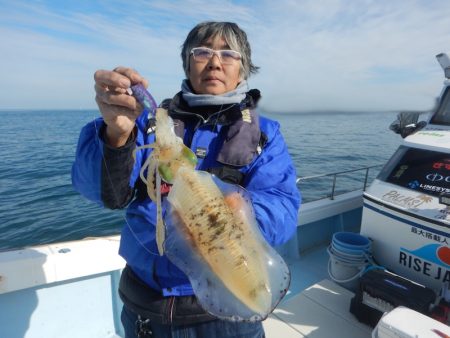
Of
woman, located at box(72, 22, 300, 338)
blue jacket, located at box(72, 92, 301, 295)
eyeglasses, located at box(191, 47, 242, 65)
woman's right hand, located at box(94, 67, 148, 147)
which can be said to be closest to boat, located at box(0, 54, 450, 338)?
woman, located at box(72, 22, 300, 338)

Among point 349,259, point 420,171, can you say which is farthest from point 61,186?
point 420,171

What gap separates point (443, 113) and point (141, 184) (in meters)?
6.46

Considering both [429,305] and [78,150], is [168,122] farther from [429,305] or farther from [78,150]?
[429,305]

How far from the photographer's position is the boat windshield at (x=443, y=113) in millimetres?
6112

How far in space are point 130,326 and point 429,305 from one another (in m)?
3.33

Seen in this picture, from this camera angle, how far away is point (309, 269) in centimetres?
597

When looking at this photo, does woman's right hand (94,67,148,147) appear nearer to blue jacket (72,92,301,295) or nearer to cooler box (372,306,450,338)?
blue jacket (72,92,301,295)

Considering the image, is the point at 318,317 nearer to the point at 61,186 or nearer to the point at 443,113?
the point at 443,113

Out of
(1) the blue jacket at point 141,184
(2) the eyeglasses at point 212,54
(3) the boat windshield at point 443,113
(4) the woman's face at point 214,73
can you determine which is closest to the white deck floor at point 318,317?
(1) the blue jacket at point 141,184

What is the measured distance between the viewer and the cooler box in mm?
2828

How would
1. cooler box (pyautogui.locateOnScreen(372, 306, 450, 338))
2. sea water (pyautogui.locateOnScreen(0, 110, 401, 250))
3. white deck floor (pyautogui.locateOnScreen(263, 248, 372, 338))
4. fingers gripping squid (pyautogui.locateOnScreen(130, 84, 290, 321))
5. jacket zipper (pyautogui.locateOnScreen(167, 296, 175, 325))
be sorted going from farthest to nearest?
sea water (pyautogui.locateOnScreen(0, 110, 401, 250)) → white deck floor (pyautogui.locateOnScreen(263, 248, 372, 338)) → cooler box (pyautogui.locateOnScreen(372, 306, 450, 338)) → jacket zipper (pyautogui.locateOnScreen(167, 296, 175, 325)) → fingers gripping squid (pyautogui.locateOnScreen(130, 84, 290, 321))

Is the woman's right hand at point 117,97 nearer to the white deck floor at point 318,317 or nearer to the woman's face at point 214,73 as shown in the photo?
the woman's face at point 214,73

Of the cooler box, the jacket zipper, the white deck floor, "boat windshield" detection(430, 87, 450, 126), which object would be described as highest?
"boat windshield" detection(430, 87, 450, 126)

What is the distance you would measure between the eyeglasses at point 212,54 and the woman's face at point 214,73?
0.02m
